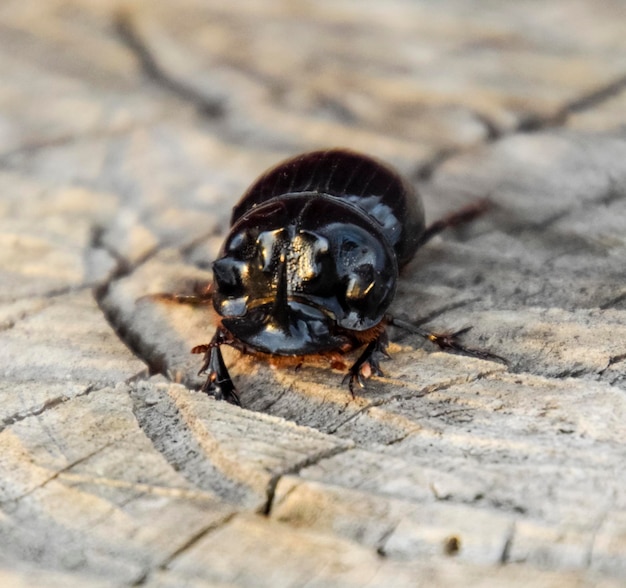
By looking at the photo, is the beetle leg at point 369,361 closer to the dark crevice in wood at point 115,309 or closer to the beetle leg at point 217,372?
the beetle leg at point 217,372

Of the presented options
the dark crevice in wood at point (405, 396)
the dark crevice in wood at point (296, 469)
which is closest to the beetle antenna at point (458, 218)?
the dark crevice in wood at point (405, 396)

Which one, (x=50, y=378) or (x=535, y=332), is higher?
(x=535, y=332)

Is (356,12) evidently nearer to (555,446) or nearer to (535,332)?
(535,332)

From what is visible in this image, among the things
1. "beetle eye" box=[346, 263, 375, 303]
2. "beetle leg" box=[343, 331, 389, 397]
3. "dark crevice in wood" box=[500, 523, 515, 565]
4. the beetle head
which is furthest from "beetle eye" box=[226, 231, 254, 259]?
"dark crevice in wood" box=[500, 523, 515, 565]

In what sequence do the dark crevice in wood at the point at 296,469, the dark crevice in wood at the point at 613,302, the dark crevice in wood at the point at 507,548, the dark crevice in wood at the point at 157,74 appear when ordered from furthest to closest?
1. the dark crevice in wood at the point at 157,74
2. the dark crevice in wood at the point at 613,302
3. the dark crevice in wood at the point at 296,469
4. the dark crevice in wood at the point at 507,548

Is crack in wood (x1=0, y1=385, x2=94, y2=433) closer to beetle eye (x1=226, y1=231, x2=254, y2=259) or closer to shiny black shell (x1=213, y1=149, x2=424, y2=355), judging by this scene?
shiny black shell (x1=213, y1=149, x2=424, y2=355)

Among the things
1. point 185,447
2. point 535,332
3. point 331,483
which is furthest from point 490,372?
point 185,447
